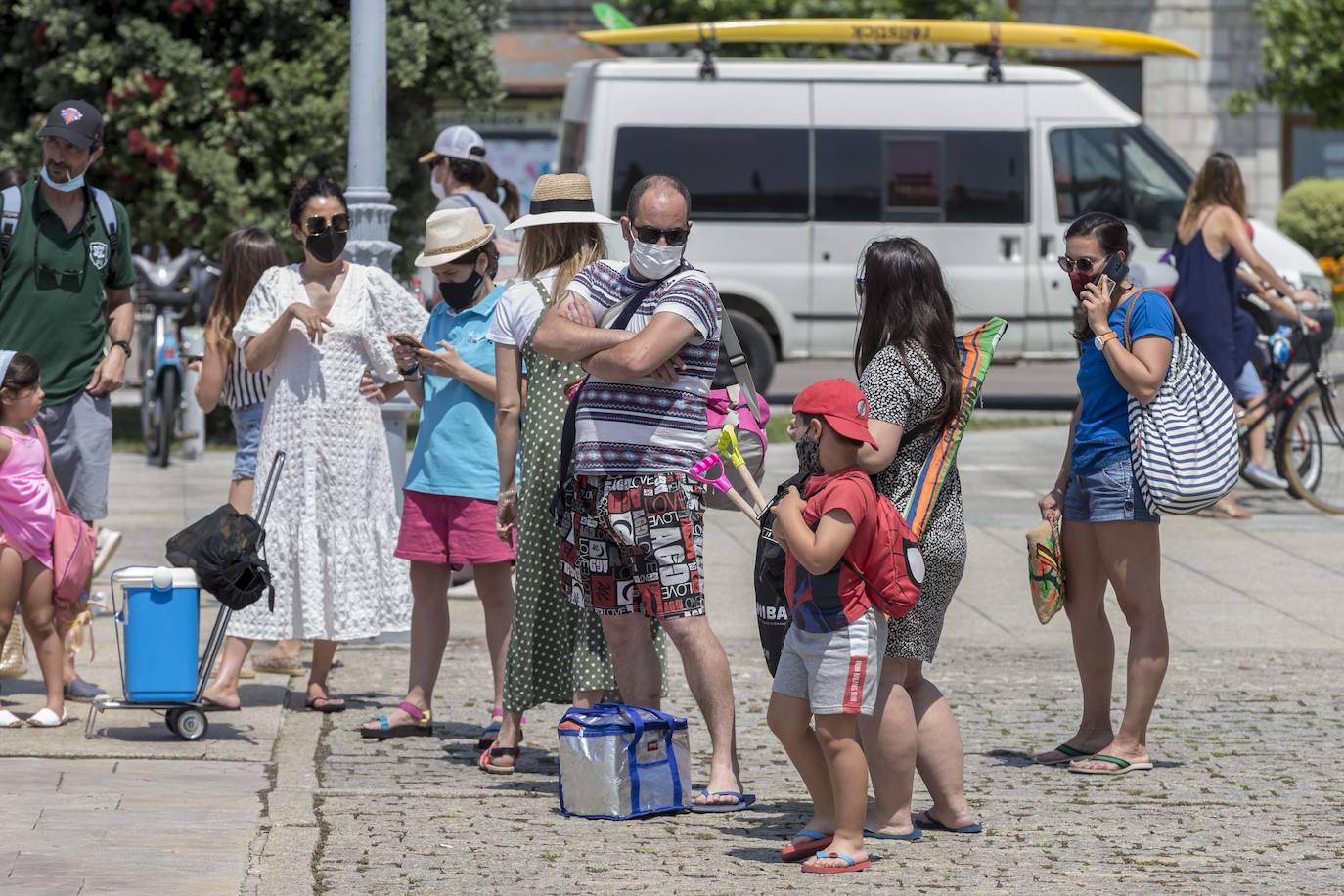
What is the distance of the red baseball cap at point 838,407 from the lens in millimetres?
5230

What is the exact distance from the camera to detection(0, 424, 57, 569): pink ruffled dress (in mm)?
6930

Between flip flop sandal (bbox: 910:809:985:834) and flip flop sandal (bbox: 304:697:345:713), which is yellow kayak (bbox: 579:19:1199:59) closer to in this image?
flip flop sandal (bbox: 304:697:345:713)

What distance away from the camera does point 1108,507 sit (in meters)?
6.39

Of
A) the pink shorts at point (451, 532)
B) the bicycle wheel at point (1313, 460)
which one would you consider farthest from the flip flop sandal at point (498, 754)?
the bicycle wheel at point (1313, 460)

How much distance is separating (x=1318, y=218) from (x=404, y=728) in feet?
76.2

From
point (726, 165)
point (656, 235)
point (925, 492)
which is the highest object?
point (726, 165)

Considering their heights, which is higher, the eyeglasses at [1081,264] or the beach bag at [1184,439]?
the eyeglasses at [1081,264]

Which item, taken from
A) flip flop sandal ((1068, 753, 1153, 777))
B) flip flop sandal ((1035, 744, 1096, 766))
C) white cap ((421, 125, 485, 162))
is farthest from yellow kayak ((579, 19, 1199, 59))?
flip flop sandal ((1068, 753, 1153, 777))

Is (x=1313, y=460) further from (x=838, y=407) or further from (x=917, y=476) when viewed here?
(x=838, y=407)

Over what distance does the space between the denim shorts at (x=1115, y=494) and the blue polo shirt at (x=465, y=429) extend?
1.90 m

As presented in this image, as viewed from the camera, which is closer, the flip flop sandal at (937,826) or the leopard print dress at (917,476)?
the leopard print dress at (917,476)

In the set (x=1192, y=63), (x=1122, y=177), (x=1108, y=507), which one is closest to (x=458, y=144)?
(x=1108, y=507)

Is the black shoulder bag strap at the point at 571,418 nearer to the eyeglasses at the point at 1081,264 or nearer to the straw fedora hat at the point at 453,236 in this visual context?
the straw fedora hat at the point at 453,236

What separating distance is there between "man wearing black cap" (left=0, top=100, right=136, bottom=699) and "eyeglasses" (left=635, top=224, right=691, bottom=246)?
252 centimetres
